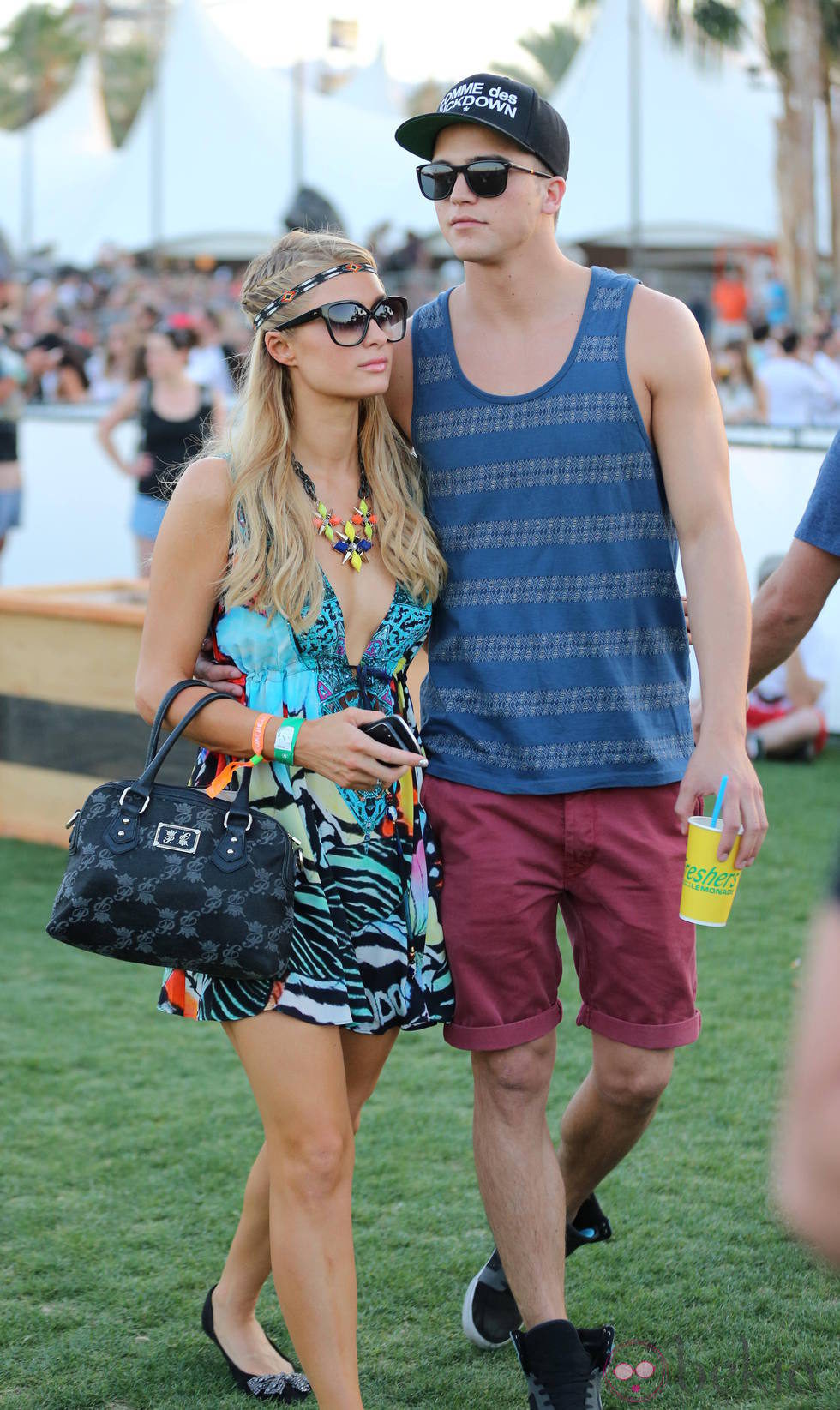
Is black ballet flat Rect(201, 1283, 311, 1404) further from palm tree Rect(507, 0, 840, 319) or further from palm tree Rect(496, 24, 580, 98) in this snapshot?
palm tree Rect(496, 24, 580, 98)

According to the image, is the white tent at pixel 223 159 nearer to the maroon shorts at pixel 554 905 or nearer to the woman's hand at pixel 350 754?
the maroon shorts at pixel 554 905

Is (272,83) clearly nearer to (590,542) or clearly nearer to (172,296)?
(172,296)

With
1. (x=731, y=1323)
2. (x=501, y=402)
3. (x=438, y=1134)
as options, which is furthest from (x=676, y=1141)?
(x=501, y=402)

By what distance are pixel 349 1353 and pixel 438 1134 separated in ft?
5.20

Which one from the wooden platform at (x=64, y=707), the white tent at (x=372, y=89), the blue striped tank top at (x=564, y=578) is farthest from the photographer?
the white tent at (x=372, y=89)

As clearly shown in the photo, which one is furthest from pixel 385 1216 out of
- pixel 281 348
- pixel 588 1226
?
pixel 281 348

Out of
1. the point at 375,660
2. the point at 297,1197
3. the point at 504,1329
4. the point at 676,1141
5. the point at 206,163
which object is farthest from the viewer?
the point at 206,163

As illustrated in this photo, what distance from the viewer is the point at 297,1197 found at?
2535 mm

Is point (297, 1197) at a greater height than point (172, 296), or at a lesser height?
lesser

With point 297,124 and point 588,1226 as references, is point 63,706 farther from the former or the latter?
point 297,124

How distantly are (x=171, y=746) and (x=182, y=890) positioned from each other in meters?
0.25

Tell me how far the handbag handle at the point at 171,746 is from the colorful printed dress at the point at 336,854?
0.21ft

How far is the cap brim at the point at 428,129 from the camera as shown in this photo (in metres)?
2.75

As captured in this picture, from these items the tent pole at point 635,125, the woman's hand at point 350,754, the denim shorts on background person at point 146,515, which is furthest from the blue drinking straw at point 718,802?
the tent pole at point 635,125
